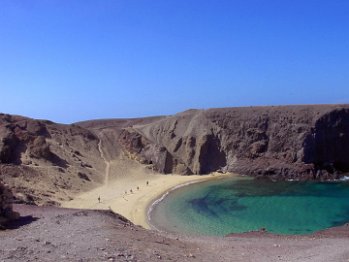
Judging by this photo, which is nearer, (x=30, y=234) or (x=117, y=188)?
(x=30, y=234)

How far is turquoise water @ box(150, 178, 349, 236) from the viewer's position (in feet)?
111

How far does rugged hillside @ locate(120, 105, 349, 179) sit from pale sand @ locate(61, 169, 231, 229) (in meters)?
3.11

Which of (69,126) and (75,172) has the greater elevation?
(69,126)

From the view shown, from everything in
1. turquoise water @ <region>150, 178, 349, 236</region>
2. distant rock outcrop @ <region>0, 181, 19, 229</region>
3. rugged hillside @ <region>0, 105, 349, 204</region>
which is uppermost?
rugged hillside @ <region>0, 105, 349, 204</region>

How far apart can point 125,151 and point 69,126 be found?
9.08 meters

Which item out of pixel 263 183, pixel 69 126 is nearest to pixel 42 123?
pixel 69 126

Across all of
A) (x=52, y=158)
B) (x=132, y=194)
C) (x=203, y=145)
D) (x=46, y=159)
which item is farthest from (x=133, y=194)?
(x=203, y=145)

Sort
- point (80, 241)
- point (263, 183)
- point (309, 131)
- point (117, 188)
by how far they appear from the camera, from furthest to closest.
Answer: point (309, 131) → point (263, 183) → point (117, 188) → point (80, 241)

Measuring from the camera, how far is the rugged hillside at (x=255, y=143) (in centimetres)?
5556

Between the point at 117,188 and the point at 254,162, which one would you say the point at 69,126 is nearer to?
the point at 117,188

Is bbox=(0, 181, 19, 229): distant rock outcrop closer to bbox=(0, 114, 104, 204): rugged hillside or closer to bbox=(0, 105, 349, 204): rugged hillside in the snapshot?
bbox=(0, 114, 104, 204): rugged hillside

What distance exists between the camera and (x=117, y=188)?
4697 cm

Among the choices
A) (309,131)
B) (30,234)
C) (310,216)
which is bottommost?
(310,216)

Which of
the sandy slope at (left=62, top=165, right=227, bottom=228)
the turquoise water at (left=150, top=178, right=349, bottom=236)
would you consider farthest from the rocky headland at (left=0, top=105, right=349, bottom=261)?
the turquoise water at (left=150, top=178, right=349, bottom=236)
